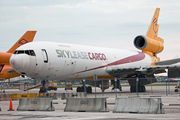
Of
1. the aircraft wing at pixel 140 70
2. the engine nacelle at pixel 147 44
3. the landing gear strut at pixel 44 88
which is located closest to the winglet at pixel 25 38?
the engine nacelle at pixel 147 44

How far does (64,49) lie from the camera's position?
91.1 ft

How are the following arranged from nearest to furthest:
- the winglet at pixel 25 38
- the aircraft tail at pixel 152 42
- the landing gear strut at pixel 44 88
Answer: the landing gear strut at pixel 44 88, the aircraft tail at pixel 152 42, the winglet at pixel 25 38

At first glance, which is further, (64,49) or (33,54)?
(64,49)

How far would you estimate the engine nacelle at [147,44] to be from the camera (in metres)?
40.1

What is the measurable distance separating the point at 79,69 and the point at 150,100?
599 inches

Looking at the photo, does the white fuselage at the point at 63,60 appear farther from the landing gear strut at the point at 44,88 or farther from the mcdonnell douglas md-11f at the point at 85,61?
the landing gear strut at the point at 44,88

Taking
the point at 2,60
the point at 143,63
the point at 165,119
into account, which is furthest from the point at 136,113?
the point at 2,60

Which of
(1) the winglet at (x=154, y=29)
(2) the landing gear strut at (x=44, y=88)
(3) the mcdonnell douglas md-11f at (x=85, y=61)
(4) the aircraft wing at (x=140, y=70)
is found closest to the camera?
(3) the mcdonnell douglas md-11f at (x=85, y=61)

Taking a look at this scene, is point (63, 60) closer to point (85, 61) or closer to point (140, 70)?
point (85, 61)

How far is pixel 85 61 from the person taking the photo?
97.6ft

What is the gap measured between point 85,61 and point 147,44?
13.1 m

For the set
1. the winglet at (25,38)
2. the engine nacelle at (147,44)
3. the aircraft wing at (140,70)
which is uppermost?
the winglet at (25,38)

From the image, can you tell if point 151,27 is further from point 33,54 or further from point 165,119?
point 165,119

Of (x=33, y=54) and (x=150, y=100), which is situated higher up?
(x=33, y=54)
